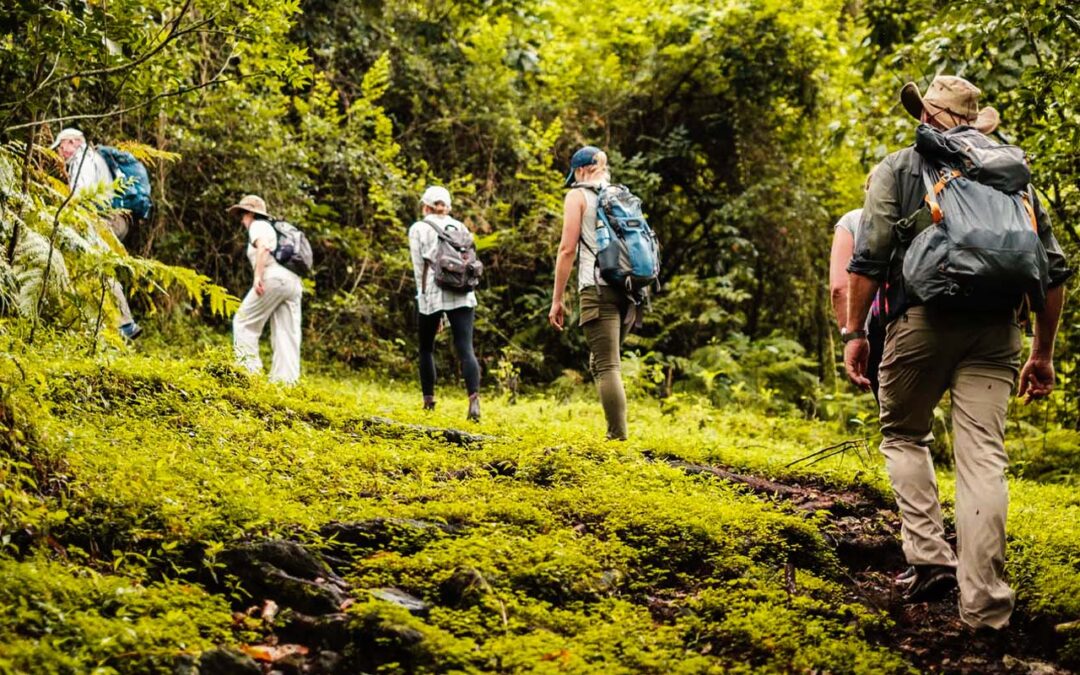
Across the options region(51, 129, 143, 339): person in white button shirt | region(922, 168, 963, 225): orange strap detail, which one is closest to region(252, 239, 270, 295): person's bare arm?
region(51, 129, 143, 339): person in white button shirt

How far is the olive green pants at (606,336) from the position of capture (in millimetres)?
7047

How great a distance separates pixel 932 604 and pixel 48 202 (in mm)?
6915

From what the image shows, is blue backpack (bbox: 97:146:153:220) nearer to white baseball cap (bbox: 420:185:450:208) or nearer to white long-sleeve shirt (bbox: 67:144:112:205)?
white long-sleeve shirt (bbox: 67:144:112:205)

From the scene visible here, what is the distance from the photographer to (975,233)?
4090 mm

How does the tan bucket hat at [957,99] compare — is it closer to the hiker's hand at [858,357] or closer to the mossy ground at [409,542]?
the hiker's hand at [858,357]

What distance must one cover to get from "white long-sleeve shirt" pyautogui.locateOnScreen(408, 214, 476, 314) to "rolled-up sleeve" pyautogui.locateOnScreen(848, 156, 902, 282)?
4.84 metres

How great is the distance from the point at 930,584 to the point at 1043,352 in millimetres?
1280

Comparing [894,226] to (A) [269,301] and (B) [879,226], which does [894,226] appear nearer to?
(B) [879,226]

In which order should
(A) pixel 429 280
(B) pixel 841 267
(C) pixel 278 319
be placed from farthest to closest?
(C) pixel 278 319 < (A) pixel 429 280 < (B) pixel 841 267

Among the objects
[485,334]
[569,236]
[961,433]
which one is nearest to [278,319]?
[569,236]

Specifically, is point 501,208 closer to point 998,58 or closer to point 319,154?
point 319,154

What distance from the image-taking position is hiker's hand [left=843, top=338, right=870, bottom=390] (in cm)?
485

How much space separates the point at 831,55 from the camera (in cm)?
1647

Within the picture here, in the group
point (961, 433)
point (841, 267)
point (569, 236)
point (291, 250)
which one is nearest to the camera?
point (961, 433)
